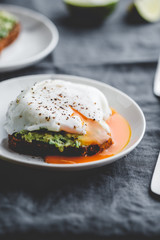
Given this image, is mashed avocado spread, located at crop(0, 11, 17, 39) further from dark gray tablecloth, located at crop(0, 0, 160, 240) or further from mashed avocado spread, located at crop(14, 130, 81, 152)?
mashed avocado spread, located at crop(14, 130, 81, 152)

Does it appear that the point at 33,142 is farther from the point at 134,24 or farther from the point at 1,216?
the point at 134,24

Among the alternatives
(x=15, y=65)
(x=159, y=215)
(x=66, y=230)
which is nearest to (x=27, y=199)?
(x=66, y=230)

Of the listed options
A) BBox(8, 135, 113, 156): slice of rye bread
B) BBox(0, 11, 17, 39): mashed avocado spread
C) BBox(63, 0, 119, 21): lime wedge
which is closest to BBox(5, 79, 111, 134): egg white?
BBox(8, 135, 113, 156): slice of rye bread

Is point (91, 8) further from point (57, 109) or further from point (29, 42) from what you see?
point (57, 109)

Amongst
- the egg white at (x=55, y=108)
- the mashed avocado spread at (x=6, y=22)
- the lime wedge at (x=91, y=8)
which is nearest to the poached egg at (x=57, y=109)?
the egg white at (x=55, y=108)

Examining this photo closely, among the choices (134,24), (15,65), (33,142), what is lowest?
(134,24)

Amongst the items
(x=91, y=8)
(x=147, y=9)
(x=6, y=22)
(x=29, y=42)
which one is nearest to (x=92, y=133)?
(x=29, y=42)

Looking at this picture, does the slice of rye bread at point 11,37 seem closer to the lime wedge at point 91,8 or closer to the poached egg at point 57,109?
the lime wedge at point 91,8
